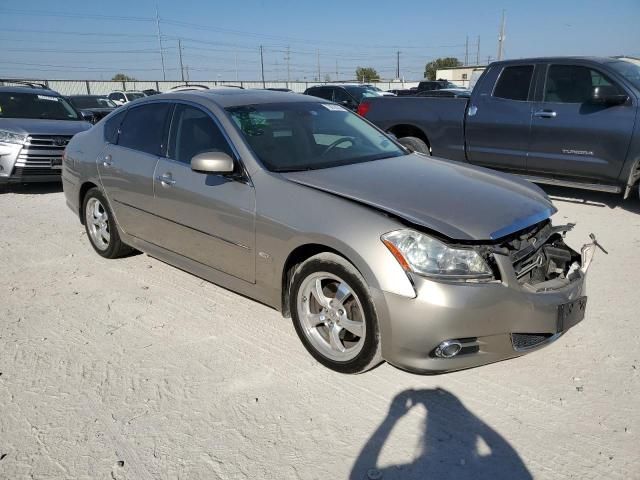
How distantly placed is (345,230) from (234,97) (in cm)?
184

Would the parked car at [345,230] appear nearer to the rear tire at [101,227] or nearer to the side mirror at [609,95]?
the rear tire at [101,227]

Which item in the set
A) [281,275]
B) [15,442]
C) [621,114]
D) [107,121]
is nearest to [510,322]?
[281,275]

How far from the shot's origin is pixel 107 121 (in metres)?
5.08

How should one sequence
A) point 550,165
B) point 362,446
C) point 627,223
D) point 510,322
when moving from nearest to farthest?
point 362,446
point 510,322
point 627,223
point 550,165

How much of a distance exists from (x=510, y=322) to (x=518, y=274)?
0.95 ft

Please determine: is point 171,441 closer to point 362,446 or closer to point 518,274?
point 362,446

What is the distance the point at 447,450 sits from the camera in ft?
8.15

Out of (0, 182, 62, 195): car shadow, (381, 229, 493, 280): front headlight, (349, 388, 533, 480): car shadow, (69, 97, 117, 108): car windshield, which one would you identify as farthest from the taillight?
(69, 97, 117, 108): car windshield

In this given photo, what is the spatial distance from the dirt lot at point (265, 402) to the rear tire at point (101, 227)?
86cm

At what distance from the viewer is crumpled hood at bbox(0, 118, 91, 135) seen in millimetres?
8523

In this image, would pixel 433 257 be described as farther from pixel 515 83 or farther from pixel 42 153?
pixel 42 153

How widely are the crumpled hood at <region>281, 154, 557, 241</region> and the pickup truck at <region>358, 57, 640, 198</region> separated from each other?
333cm

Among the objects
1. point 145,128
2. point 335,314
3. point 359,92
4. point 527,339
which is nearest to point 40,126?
point 145,128

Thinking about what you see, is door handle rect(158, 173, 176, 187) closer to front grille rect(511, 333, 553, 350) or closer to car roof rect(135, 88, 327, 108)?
car roof rect(135, 88, 327, 108)
